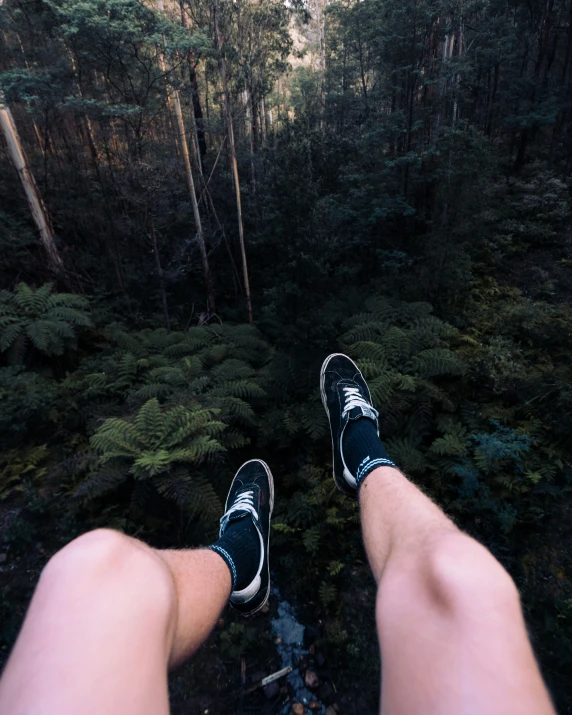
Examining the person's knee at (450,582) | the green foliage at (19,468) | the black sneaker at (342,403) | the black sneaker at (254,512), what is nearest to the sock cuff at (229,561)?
the black sneaker at (254,512)

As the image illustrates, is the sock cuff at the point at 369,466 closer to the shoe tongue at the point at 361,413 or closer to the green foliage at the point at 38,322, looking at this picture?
the shoe tongue at the point at 361,413

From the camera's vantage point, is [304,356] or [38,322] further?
[38,322]

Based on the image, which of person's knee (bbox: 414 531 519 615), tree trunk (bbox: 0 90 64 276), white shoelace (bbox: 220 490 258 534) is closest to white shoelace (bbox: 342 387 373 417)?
white shoelace (bbox: 220 490 258 534)

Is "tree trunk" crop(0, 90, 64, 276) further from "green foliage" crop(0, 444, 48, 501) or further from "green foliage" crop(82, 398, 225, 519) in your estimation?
"green foliage" crop(82, 398, 225, 519)

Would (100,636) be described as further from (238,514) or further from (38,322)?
(38,322)

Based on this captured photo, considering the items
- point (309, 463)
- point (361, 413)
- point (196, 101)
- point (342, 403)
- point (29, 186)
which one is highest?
point (196, 101)

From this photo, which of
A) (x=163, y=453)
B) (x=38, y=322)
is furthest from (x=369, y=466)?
(x=38, y=322)

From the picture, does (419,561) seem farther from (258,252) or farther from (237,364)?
(258,252)
